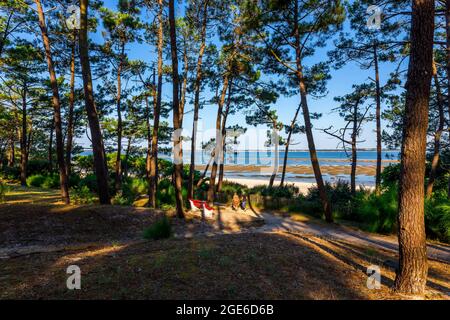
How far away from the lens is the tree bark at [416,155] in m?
3.50

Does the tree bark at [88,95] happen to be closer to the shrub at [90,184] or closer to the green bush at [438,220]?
the shrub at [90,184]

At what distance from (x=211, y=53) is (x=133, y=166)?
18.6m

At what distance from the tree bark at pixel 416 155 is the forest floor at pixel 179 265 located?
37cm

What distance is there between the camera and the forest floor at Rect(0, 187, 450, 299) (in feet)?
10.4

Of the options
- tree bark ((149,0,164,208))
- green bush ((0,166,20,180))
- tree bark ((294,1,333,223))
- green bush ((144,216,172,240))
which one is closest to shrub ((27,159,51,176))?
green bush ((0,166,20,180))

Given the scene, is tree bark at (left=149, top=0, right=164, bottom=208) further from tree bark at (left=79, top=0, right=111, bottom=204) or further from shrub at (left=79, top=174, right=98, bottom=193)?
shrub at (left=79, top=174, right=98, bottom=193)

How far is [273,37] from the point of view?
10.2 meters

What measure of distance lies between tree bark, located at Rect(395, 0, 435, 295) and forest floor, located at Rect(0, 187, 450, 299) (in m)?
0.37

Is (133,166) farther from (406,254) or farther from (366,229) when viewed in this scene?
(406,254)

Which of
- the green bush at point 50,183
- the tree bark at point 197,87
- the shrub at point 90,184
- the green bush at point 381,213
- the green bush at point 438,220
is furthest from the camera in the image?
the green bush at point 50,183

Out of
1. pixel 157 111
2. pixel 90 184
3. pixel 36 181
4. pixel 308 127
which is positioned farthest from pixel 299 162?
pixel 157 111

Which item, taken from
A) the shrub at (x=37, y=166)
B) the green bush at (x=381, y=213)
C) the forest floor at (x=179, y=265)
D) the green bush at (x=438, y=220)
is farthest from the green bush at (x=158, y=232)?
the shrub at (x=37, y=166)

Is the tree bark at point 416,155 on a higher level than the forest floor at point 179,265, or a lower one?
higher
